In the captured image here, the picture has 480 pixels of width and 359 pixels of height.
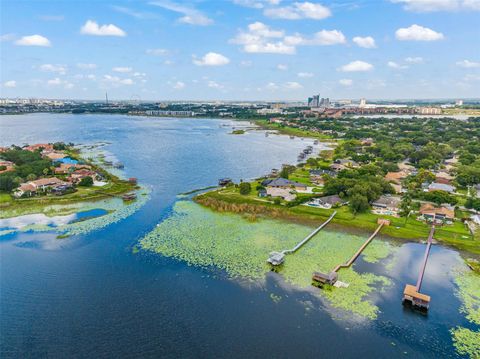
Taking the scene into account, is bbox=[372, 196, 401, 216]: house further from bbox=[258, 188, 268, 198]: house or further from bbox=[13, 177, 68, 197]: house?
bbox=[13, 177, 68, 197]: house

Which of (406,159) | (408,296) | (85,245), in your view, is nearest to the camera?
(408,296)

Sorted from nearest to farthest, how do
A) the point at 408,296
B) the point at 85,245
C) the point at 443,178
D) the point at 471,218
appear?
the point at 408,296 < the point at 85,245 < the point at 471,218 < the point at 443,178

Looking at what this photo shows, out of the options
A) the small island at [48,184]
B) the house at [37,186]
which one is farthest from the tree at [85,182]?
the house at [37,186]

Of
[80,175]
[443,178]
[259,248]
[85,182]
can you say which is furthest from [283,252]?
[443,178]

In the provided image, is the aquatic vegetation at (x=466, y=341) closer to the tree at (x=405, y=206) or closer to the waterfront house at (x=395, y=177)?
the tree at (x=405, y=206)

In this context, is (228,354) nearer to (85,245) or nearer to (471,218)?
(85,245)

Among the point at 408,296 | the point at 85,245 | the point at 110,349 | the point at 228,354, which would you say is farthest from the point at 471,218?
the point at 85,245

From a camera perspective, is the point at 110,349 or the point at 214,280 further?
the point at 214,280

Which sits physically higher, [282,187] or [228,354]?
[282,187]
